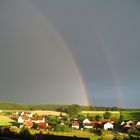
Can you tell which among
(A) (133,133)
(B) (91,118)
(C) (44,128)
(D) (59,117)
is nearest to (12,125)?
(C) (44,128)

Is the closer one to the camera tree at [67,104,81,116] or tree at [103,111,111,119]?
tree at [103,111,111,119]

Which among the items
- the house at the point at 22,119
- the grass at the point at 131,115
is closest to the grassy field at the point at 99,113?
the grass at the point at 131,115

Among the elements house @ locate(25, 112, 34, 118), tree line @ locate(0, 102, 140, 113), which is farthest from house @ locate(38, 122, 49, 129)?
tree line @ locate(0, 102, 140, 113)

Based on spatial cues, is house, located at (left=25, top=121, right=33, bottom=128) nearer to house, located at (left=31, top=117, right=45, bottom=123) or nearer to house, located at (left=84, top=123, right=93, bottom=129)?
house, located at (left=31, top=117, right=45, bottom=123)

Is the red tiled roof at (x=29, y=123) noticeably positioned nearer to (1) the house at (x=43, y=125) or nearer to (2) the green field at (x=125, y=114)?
(1) the house at (x=43, y=125)

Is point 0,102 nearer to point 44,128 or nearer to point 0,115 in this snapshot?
point 0,115

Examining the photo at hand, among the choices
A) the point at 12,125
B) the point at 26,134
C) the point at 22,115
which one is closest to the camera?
the point at 26,134

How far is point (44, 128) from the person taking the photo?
1250cm

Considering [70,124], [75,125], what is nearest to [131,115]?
[75,125]

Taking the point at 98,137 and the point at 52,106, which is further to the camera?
the point at 52,106

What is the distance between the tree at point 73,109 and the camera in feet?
50.1

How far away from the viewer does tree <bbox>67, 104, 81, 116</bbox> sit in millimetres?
15281

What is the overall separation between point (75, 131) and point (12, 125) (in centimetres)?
262

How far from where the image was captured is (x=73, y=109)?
16.0 metres
